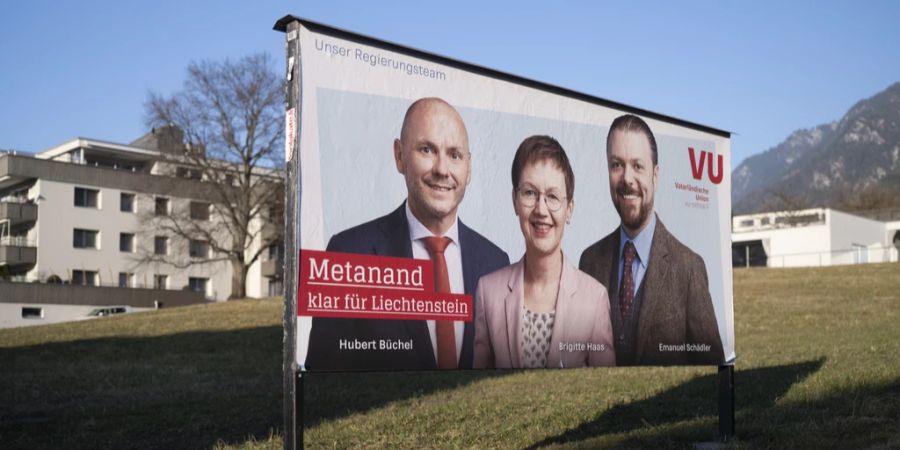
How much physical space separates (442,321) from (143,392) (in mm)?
11119

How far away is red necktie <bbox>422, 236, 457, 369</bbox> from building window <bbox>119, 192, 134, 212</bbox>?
61916 millimetres

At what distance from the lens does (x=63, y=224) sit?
206 ft

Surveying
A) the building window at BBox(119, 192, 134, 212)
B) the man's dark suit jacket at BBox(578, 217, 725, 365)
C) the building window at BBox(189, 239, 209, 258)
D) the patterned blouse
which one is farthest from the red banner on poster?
the building window at BBox(189, 239, 209, 258)

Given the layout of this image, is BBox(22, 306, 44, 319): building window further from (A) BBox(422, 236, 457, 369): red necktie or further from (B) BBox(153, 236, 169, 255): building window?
(A) BBox(422, 236, 457, 369): red necktie

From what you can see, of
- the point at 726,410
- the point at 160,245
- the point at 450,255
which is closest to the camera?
the point at 450,255

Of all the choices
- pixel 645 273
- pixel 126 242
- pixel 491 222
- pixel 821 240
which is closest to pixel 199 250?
pixel 126 242

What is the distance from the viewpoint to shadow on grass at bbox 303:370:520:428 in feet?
45.8

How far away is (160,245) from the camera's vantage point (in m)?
67.6

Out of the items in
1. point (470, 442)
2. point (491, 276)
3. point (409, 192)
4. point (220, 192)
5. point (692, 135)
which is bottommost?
point (470, 442)

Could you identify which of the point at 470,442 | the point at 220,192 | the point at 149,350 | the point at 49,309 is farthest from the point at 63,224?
the point at 470,442

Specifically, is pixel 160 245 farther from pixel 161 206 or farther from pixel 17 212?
pixel 17 212

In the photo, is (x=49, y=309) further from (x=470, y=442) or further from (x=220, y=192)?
(x=470, y=442)

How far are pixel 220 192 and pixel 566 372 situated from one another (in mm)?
42479

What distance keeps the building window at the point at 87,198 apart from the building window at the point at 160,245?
460cm
